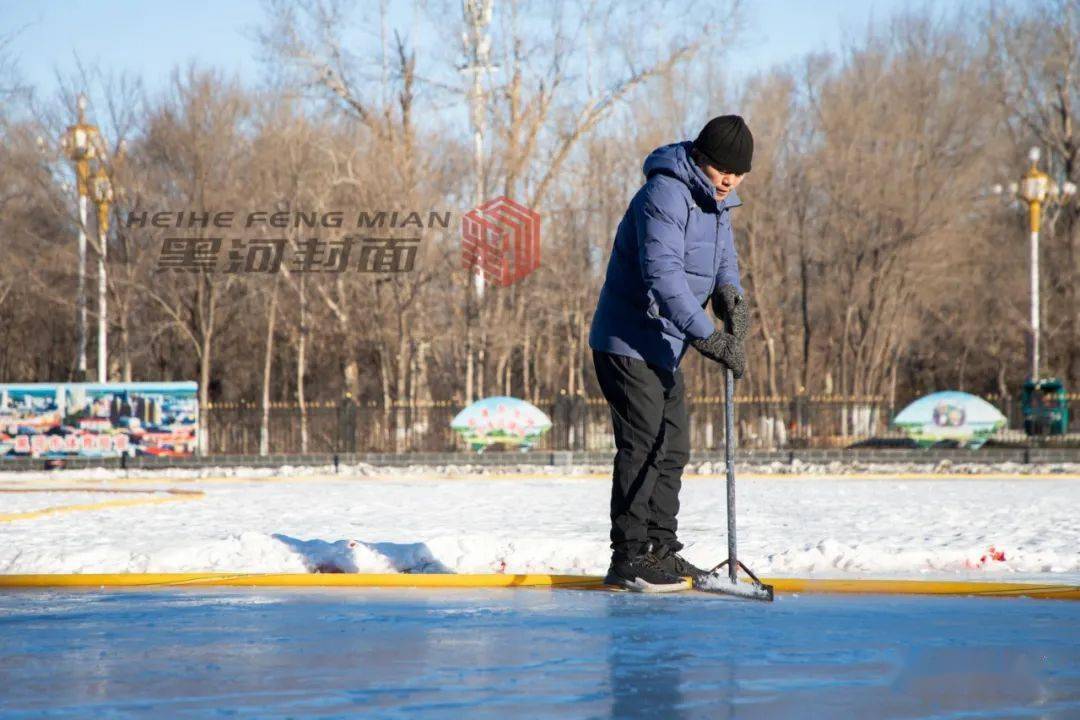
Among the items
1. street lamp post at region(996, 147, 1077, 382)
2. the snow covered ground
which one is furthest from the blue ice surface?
Answer: street lamp post at region(996, 147, 1077, 382)

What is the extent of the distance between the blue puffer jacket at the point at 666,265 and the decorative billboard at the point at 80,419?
1949 cm

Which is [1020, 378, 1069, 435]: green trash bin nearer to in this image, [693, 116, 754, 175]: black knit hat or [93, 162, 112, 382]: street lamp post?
[93, 162, 112, 382]: street lamp post

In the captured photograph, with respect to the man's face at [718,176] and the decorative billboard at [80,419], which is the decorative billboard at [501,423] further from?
the man's face at [718,176]

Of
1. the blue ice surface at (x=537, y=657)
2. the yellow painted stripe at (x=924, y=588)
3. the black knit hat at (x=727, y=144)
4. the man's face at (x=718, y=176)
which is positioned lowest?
the blue ice surface at (x=537, y=657)

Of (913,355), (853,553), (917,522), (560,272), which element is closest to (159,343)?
(560,272)

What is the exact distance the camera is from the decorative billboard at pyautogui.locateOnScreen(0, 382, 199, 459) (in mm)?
24391

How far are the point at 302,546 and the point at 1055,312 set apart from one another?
44.0 meters

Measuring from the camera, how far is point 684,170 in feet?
18.5

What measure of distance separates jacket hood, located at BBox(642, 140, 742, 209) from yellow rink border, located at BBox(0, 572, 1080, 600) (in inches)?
62.0

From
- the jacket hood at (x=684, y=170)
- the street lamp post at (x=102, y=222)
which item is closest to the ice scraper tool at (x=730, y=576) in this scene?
the jacket hood at (x=684, y=170)

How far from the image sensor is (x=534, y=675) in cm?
381

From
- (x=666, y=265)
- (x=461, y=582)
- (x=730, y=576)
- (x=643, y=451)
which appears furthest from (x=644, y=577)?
(x=666, y=265)

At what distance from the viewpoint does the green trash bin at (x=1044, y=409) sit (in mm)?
26453

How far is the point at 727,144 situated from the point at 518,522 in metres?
6.33
